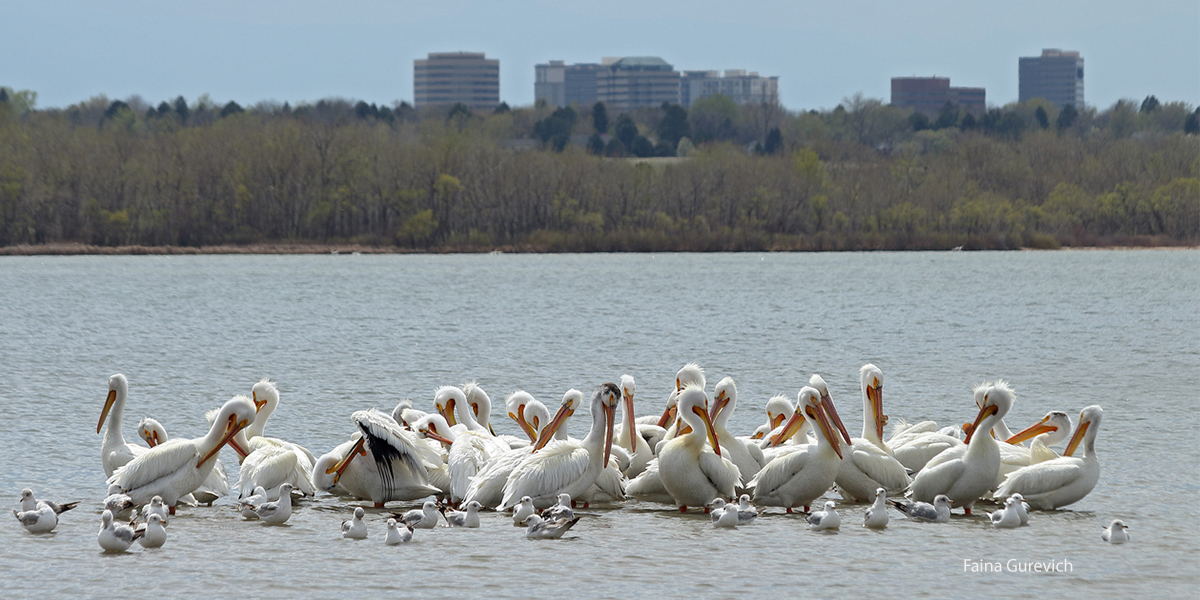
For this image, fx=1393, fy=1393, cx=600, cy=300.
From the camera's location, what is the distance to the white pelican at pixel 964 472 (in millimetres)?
8664

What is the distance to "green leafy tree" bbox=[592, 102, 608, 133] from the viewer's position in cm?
14162

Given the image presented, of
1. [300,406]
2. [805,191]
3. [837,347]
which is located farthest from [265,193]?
[300,406]

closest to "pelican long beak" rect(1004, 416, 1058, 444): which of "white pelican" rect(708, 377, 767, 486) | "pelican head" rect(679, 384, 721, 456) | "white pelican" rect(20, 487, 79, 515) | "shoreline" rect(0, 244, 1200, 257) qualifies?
"white pelican" rect(708, 377, 767, 486)

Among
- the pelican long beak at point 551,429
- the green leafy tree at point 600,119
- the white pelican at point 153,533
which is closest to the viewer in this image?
the white pelican at point 153,533

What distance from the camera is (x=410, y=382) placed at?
722 inches

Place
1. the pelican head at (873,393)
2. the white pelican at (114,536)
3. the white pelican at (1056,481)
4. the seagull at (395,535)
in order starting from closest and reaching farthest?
1. the white pelican at (114,536)
2. the seagull at (395,535)
3. the white pelican at (1056,481)
4. the pelican head at (873,393)

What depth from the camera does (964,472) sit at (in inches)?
342

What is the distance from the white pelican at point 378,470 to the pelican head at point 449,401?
1254mm

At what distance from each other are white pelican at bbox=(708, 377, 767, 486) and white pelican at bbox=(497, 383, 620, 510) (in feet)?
2.60

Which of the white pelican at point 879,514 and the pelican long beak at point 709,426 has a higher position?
the pelican long beak at point 709,426

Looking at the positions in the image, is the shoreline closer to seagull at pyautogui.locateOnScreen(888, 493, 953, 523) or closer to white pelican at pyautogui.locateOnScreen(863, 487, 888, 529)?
seagull at pyautogui.locateOnScreen(888, 493, 953, 523)

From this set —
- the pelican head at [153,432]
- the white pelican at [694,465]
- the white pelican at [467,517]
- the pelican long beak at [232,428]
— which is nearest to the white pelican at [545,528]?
the white pelican at [467,517]

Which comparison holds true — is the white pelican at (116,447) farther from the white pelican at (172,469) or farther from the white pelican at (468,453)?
the white pelican at (468,453)

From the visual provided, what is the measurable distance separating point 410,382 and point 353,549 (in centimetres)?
1050
